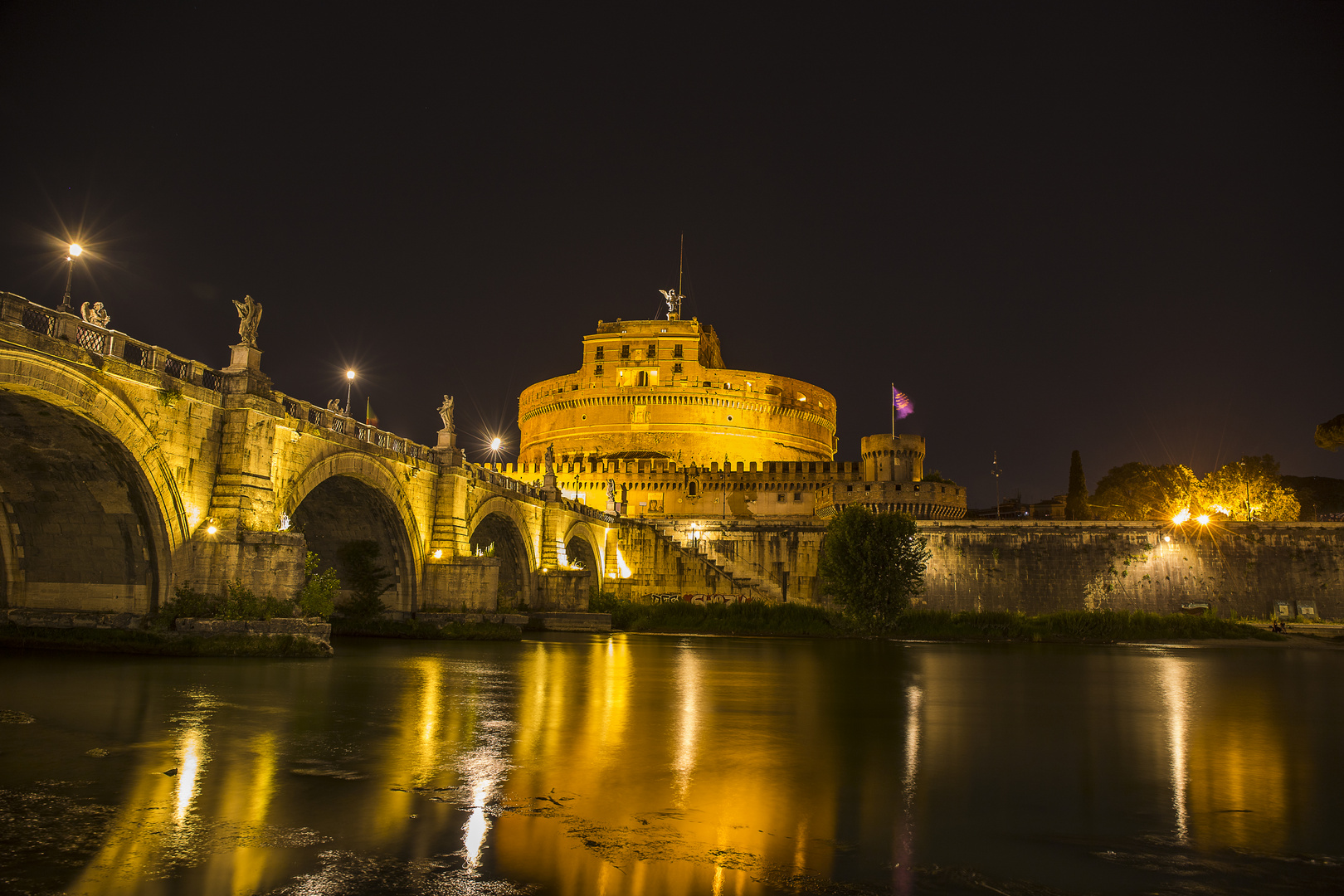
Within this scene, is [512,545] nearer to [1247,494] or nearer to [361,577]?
[361,577]

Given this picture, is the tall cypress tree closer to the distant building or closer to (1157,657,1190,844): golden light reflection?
the distant building

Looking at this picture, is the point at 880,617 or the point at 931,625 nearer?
the point at 880,617

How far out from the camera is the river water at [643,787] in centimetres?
541

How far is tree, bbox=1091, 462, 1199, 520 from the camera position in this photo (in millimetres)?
60656

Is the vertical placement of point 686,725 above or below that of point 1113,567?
below

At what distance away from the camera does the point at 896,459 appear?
62.4 m

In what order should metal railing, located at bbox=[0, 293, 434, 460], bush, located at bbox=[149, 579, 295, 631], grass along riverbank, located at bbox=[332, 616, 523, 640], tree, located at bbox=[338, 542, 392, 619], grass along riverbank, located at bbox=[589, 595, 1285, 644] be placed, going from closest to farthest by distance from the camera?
1. metal railing, located at bbox=[0, 293, 434, 460]
2. bush, located at bbox=[149, 579, 295, 631]
3. grass along riverbank, located at bbox=[332, 616, 523, 640]
4. tree, located at bbox=[338, 542, 392, 619]
5. grass along riverbank, located at bbox=[589, 595, 1285, 644]

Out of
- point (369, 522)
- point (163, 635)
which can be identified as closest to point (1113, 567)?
point (369, 522)

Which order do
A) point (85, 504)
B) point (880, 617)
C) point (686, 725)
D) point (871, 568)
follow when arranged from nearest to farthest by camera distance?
Answer: point (686, 725)
point (85, 504)
point (871, 568)
point (880, 617)

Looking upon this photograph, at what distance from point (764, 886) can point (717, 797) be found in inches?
91.0

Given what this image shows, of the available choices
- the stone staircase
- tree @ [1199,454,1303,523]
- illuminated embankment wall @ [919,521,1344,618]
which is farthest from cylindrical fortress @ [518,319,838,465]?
tree @ [1199,454,1303,523]

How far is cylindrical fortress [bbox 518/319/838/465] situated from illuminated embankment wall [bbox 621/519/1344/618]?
3058cm

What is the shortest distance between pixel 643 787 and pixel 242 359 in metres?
17.3

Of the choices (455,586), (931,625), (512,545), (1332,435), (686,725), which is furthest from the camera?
(1332,435)
